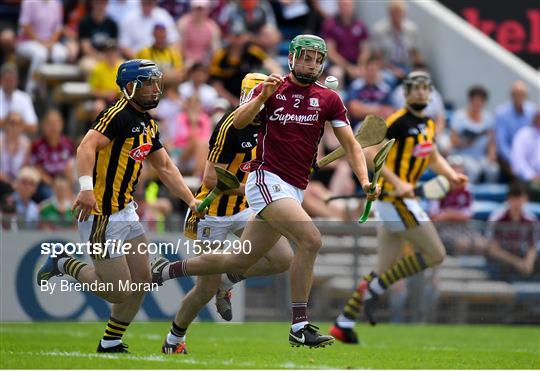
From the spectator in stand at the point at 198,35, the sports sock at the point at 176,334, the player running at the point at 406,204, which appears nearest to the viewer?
the sports sock at the point at 176,334

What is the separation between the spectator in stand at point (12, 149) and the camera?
15971 millimetres

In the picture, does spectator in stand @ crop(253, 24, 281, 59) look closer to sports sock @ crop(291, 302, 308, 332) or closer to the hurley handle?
the hurley handle

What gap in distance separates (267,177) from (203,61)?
8.66 m

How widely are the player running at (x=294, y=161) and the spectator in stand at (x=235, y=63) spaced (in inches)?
302

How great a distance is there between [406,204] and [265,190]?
10.8 ft

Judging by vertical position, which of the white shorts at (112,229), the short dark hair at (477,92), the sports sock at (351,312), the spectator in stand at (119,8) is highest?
the white shorts at (112,229)

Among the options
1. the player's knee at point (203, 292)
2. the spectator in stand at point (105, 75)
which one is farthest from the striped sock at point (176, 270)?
the spectator in stand at point (105, 75)

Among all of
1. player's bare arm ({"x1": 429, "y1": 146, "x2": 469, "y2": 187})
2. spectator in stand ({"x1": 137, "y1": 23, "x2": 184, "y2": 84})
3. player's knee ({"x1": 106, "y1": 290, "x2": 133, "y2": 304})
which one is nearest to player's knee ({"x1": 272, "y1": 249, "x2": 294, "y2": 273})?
player's knee ({"x1": 106, "y1": 290, "x2": 133, "y2": 304})

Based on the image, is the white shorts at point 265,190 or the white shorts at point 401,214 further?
the white shorts at point 401,214

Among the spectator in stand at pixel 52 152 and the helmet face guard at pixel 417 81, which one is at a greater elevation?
the helmet face guard at pixel 417 81

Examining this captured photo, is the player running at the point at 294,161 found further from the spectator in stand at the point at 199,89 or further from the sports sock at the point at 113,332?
the spectator in stand at the point at 199,89

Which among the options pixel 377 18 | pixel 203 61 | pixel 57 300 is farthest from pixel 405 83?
pixel 377 18

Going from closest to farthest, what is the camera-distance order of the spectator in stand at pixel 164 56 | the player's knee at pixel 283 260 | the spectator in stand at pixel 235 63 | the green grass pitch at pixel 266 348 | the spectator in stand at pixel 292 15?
1. the green grass pitch at pixel 266 348
2. the player's knee at pixel 283 260
3. the spectator in stand at pixel 164 56
4. the spectator in stand at pixel 235 63
5. the spectator in stand at pixel 292 15

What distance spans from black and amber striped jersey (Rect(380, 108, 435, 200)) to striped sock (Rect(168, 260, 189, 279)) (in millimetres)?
2971
